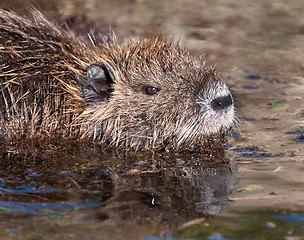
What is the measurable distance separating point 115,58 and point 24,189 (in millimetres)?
1770

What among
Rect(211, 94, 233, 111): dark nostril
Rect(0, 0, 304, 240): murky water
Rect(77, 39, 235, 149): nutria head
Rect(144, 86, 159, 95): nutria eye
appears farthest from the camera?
Rect(144, 86, 159, 95): nutria eye

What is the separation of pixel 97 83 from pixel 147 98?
0.52 metres

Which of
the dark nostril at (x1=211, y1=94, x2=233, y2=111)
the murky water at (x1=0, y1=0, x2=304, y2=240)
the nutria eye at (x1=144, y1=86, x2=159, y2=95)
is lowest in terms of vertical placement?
the murky water at (x1=0, y1=0, x2=304, y2=240)

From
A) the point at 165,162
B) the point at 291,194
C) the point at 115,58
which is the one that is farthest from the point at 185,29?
the point at 291,194

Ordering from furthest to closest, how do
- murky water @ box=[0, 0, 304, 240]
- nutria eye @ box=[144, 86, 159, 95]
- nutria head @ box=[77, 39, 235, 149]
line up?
nutria eye @ box=[144, 86, 159, 95] < nutria head @ box=[77, 39, 235, 149] < murky water @ box=[0, 0, 304, 240]

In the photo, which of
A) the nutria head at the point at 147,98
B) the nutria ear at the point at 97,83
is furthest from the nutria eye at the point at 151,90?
the nutria ear at the point at 97,83

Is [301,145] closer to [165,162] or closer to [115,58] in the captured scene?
[165,162]

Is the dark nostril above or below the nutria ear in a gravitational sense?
below

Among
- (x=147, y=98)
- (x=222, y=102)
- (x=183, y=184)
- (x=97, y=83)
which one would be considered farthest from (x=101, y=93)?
(x=183, y=184)

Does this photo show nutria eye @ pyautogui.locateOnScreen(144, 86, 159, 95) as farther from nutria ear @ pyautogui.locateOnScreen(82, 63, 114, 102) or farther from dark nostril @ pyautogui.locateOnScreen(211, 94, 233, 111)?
dark nostril @ pyautogui.locateOnScreen(211, 94, 233, 111)

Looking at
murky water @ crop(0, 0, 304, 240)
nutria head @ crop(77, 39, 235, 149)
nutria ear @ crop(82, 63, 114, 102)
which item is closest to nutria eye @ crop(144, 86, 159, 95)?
nutria head @ crop(77, 39, 235, 149)

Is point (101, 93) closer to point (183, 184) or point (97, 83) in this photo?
Answer: point (97, 83)

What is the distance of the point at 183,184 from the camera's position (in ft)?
15.0

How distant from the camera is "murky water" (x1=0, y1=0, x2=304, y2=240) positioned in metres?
3.77
